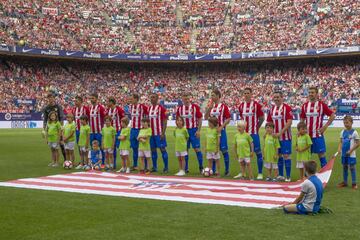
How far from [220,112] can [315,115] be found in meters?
2.62

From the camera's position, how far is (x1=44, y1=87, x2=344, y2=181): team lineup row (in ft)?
37.7

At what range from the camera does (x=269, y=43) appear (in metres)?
51.4

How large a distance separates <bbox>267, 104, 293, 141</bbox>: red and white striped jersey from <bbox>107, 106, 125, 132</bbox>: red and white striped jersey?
15.7 ft

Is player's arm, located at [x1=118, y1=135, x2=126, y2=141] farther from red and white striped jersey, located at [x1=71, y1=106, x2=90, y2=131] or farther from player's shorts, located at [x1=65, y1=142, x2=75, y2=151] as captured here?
player's shorts, located at [x1=65, y1=142, x2=75, y2=151]

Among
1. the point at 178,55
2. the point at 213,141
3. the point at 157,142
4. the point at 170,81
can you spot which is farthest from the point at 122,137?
the point at 170,81

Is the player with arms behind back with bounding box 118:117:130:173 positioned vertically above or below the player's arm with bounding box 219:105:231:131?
below

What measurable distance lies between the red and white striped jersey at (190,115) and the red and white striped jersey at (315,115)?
3.18m

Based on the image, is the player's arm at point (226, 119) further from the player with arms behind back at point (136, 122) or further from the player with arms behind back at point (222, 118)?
the player with arms behind back at point (136, 122)

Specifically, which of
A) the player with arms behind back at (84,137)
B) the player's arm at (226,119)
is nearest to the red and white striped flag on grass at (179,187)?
the player's arm at (226,119)

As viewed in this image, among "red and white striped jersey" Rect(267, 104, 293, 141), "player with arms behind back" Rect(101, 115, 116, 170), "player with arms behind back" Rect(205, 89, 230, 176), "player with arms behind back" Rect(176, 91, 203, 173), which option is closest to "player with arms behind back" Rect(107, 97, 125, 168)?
"player with arms behind back" Rect(101, 115, 116, 170)

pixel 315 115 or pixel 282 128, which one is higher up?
pixel 315 115

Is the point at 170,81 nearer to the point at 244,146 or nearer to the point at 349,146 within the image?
the point at 244,146

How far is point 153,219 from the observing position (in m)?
7.38

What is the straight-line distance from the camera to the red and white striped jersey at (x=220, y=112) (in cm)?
1296
